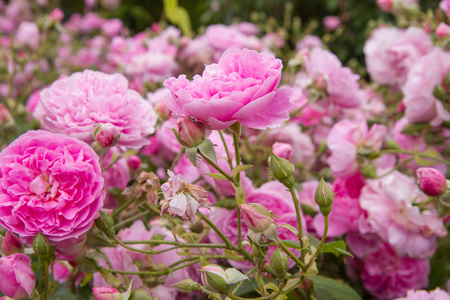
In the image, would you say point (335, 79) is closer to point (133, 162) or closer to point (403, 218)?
point (403, 218)

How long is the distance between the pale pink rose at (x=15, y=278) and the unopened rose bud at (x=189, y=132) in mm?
191

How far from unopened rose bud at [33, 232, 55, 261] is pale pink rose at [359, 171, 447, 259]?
39 cm

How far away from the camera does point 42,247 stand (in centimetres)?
36

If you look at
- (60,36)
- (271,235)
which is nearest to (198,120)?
(271,235)

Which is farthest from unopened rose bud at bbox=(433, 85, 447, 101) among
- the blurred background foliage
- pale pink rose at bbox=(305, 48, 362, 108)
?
the blurred background foliage

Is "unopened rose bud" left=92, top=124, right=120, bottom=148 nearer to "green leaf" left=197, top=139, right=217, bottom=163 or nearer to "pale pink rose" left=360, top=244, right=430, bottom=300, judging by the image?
"green leaf" left=197, top=139, right=217, bottom=163

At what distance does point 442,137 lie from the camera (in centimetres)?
66

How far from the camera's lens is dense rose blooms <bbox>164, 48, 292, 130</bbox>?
12.7 inches

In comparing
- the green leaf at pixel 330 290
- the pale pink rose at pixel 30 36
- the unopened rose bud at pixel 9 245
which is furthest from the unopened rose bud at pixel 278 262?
the pale pink rose at pixel 30 36

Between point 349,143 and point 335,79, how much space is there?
11 cm

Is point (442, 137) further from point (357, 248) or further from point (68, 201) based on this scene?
point (68, 201)

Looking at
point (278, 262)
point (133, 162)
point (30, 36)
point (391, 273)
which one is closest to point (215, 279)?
point (278, 262)

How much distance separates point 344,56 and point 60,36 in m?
1.63

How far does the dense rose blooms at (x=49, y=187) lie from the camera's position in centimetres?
37
